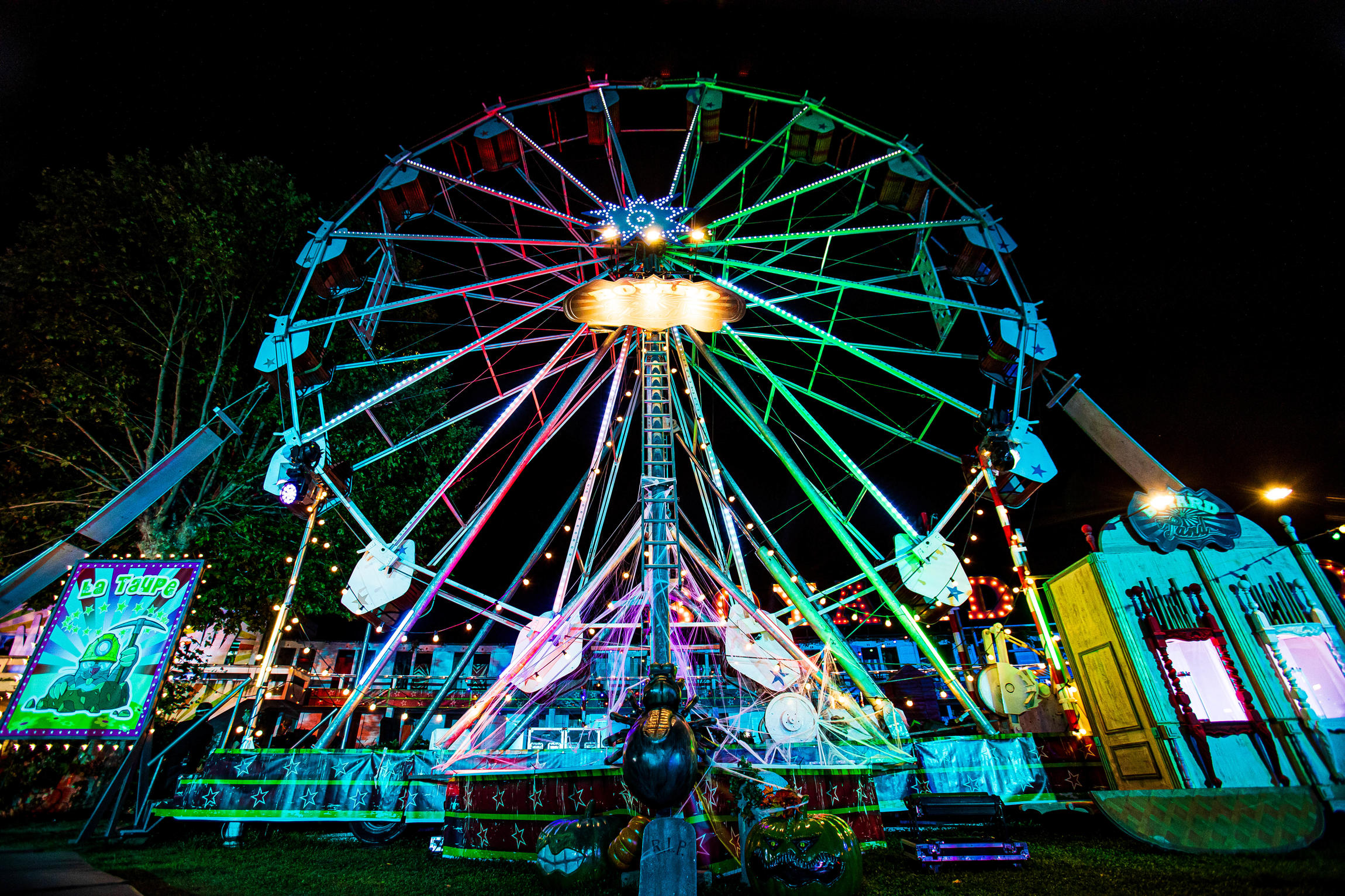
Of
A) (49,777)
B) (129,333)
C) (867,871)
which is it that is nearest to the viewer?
(867,871)

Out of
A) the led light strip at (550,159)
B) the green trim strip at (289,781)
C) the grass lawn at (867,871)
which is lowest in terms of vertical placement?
the grass lawn at (867,871)

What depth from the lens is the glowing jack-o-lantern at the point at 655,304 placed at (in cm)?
895

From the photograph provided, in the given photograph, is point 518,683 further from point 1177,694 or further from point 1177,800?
point 1177,694

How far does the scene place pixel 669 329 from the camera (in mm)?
10625

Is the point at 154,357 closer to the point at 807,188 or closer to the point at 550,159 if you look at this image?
the point at 550,159

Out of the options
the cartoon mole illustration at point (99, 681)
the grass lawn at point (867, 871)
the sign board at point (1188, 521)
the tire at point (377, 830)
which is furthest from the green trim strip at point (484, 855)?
the sign board at point (1188, 521)

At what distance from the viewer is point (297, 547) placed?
13938 mm

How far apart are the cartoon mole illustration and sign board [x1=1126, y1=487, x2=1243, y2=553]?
15109 millimetres

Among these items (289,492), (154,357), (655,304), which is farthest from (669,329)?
(154,357)

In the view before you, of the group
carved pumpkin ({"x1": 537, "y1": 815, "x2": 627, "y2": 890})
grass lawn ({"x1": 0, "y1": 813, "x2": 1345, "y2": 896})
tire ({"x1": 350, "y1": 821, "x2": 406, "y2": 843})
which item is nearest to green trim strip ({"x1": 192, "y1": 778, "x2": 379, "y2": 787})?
tire ({"x1": 350, "y1": 821, "x2": 406, "y2": 843})

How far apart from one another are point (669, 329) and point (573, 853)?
25.4 ft

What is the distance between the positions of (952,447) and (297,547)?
62.1ft

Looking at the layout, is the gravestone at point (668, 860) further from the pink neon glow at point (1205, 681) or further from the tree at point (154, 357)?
the tree at point (154, 357)

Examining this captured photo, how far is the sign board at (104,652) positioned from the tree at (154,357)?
3081mm
